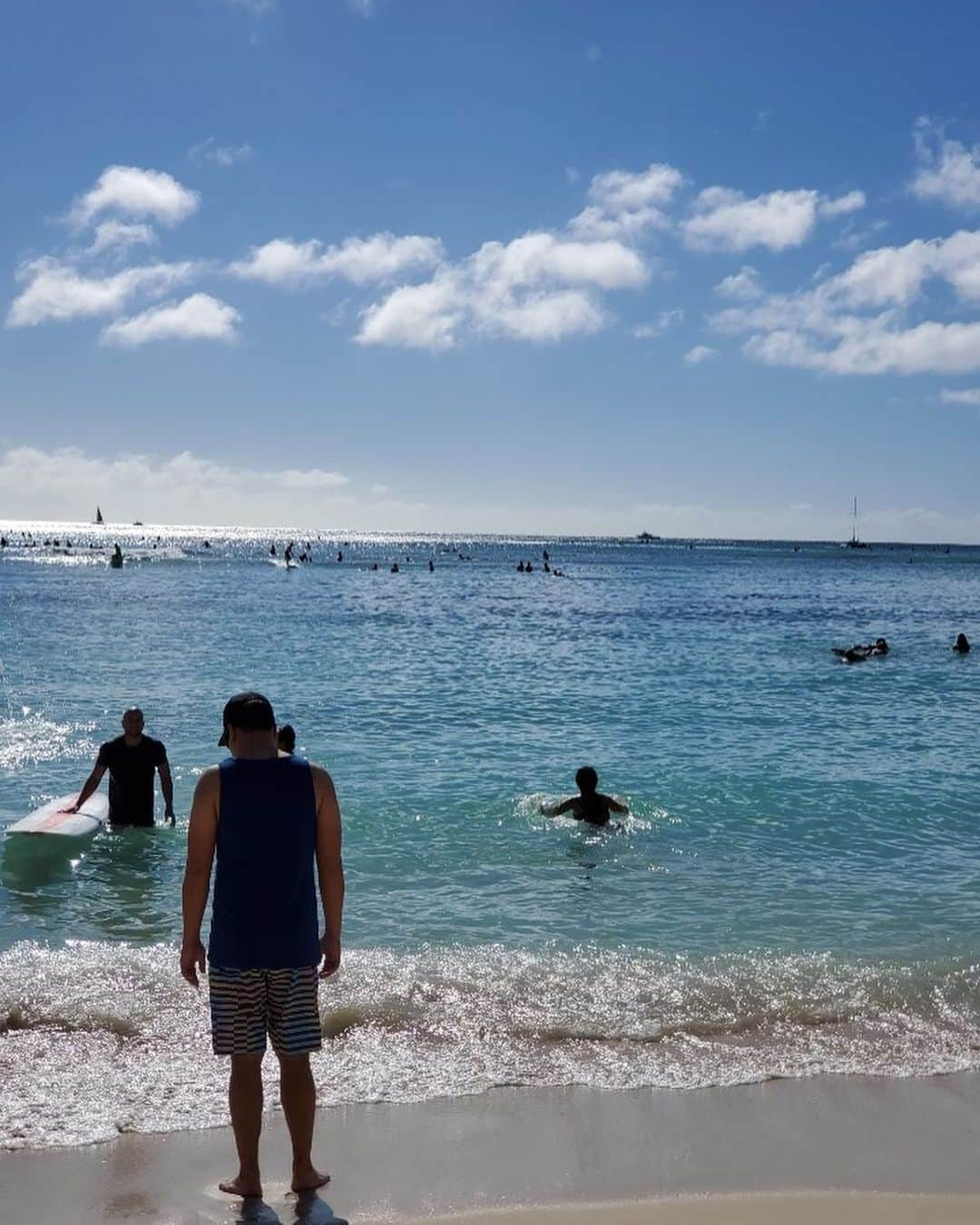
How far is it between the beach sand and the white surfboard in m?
5.70

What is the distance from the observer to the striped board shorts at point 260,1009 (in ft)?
14.4

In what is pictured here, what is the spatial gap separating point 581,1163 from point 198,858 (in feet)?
7.49

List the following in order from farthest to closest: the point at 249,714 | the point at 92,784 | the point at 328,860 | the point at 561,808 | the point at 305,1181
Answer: the point at 561,808, the point at 92,784, the point at 305,1181, the point at 328,860, the point at 249,714

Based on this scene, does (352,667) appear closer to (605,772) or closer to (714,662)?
(714,662)

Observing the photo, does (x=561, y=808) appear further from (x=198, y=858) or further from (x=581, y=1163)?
(x=198, y=858)

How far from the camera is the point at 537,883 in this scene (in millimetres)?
9969

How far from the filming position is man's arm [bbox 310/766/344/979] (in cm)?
444

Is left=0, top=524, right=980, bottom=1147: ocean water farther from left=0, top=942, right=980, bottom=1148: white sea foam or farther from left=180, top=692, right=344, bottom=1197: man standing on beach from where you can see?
left=180, top=692, right=344, bottom=1197: man standing on beach

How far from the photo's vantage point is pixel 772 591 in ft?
225

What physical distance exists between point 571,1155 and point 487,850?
599 cm

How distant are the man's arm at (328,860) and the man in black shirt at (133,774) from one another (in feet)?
20.8

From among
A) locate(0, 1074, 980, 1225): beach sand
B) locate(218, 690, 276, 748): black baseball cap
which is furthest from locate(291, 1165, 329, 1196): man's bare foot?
locate(218, 690, 276, 748): black baseball cap

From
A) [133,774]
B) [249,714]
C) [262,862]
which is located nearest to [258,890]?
[262,862]

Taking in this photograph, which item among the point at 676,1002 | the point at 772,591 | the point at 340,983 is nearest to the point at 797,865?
the point at 676,1002
